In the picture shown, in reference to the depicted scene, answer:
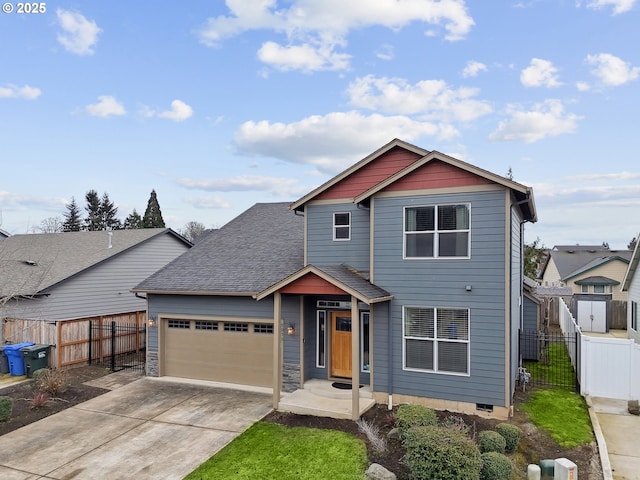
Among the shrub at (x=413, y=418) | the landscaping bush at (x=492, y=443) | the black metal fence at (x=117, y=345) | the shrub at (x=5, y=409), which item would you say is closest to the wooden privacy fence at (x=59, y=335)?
the black metal fence at (x=117, y=345)

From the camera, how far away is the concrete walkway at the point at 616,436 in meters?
7.36

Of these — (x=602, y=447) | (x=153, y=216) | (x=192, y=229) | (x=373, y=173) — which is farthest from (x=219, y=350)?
(x=192, y=229)

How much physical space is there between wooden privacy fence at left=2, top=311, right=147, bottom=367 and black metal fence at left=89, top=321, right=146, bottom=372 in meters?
0.23

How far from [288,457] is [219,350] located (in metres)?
5.82

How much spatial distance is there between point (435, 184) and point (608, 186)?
25.2 metres

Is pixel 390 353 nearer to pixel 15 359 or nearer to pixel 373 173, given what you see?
pixel 373 173

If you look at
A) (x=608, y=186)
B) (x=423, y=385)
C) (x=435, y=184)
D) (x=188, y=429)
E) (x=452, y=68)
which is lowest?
(x=188, y=429)

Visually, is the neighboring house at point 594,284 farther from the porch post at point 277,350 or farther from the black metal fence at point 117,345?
the black metal fence at point 117,345

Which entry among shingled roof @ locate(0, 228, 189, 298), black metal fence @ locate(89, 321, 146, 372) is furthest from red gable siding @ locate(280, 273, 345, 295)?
shingled roof @ locate(0, 228, 189, 298)

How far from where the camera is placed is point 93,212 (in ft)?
162

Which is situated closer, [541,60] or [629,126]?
[541,60]

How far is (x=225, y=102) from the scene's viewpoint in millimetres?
18172

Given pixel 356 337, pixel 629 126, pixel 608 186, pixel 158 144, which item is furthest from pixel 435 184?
pixel 608 186

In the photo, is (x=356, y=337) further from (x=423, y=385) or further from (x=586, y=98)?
(x=586, y=98)
